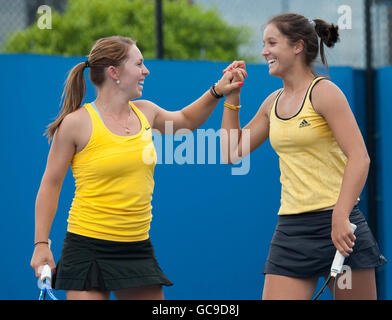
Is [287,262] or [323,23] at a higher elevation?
[323,23]

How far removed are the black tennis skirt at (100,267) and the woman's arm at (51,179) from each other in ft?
0.31

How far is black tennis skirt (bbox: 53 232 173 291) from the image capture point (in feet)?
10.2

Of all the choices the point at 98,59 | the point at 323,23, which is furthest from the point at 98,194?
the point at 323,23

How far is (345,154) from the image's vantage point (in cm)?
310

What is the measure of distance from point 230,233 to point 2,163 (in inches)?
64.1

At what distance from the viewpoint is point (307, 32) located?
338cm

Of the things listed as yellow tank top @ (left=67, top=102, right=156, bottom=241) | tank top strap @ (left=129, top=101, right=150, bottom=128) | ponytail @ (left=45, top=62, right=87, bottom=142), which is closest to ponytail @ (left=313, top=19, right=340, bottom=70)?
tank top strap @ (left=129, top=101, right=150, bottom=128)

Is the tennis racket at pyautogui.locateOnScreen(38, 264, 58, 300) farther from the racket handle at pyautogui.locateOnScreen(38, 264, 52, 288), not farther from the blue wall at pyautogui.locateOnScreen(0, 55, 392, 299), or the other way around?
the blue wall at pyautogui.locateOnScreen(0, 55, 392, 299)

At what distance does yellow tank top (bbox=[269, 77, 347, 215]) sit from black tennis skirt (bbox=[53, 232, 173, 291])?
748mm

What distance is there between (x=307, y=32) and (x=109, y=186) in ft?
3.86

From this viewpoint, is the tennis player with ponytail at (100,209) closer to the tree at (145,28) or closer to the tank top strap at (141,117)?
the tank top strap at (141,117)

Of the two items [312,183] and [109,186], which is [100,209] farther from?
[312,183]

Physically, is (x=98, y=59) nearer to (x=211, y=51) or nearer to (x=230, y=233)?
(x=230, y=233)

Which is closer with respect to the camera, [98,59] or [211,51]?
[98,59]
